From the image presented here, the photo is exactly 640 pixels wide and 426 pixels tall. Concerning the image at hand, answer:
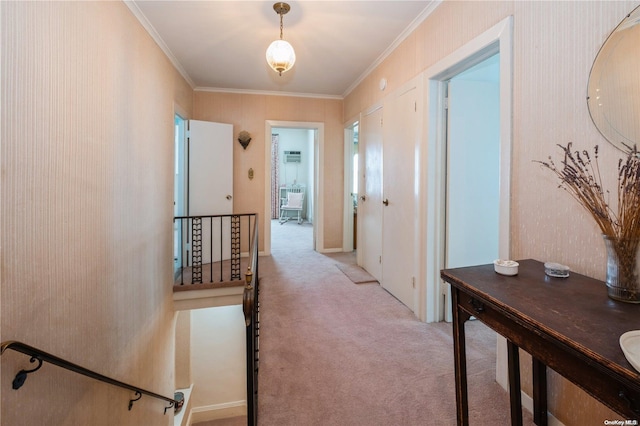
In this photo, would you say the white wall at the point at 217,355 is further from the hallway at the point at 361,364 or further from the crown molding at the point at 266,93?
the crown molding at the point at 266,93

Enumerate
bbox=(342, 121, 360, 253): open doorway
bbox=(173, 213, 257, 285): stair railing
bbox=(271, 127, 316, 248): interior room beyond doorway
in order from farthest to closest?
bbox=(271, 127, 316, 248): interior room beyond doorway → bbox=(342, 121, 360, 253): open doorway → bbox=(173, 213, 257, 285): stair railing

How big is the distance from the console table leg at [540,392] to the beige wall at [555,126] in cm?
5

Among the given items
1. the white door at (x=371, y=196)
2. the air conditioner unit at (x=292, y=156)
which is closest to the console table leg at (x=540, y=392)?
the white door at (x=371, y=196)

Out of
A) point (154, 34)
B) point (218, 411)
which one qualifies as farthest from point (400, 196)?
point (218, 411)

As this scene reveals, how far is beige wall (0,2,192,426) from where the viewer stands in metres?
1.22

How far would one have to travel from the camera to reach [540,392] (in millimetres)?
1320

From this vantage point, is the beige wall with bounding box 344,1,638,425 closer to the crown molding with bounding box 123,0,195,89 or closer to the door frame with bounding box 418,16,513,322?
the door frame with bounding box 418,16,513,322

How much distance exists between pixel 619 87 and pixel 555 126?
0.82 feet

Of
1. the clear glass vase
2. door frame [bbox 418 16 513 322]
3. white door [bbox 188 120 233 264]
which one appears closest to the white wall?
white door [bbox 188 120 233 264]

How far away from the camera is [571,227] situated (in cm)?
126

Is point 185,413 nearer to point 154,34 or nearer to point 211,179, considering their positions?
point 211,179

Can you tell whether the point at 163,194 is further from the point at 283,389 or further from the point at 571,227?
the point at 571,227

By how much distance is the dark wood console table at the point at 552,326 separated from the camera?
0.67m

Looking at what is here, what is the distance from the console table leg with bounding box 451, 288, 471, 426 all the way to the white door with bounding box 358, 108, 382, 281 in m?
2.05
